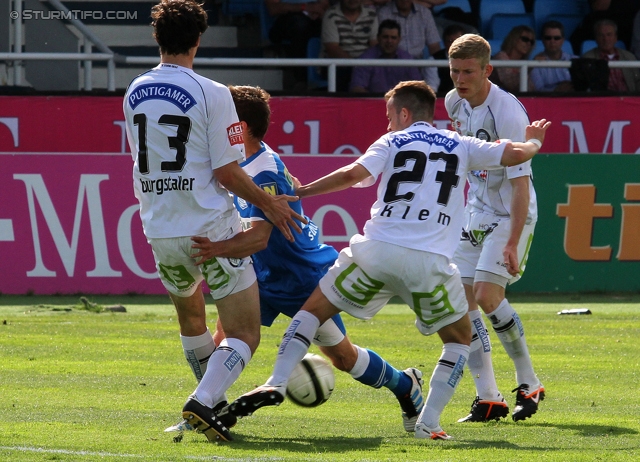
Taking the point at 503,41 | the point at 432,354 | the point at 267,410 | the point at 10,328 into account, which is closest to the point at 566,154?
the point at 503,41

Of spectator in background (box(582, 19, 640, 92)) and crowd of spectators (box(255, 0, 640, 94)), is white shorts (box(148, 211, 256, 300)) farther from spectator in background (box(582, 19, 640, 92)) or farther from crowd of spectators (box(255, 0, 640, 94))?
spectator in background (box(582, 19, 640, 92))

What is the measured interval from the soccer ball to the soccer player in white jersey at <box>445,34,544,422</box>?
0.93 meters

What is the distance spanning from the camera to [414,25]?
52.9 ft

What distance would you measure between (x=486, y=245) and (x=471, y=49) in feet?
3.93

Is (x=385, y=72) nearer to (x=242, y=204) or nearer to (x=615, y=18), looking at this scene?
(x=615, y=18)

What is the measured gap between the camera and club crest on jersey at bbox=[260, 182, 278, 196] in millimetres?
5723

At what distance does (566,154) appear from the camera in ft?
45.8

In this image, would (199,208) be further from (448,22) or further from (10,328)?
(448,22)

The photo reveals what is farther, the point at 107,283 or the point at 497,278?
the point at 107,283

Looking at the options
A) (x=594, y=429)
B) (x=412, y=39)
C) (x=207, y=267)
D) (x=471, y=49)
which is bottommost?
(x=594, y=429)

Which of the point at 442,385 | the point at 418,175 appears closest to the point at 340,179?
the point at 418,175

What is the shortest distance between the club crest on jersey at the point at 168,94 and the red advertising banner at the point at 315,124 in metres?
8.85

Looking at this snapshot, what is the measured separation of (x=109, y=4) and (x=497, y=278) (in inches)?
494

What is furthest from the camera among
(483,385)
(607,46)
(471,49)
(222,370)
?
(607,46)
